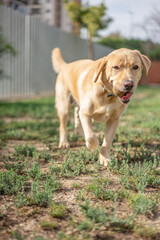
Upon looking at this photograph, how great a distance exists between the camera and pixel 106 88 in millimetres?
3154

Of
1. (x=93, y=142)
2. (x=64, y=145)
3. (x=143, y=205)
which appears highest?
(x=93, y=142)

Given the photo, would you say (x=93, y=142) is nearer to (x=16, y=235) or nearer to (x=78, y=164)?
(x=78, y=164)

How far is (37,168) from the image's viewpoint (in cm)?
295

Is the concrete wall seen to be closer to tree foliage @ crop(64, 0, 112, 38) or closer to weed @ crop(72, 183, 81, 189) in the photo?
tree foliage @ crop(64, 0, 112, 38)

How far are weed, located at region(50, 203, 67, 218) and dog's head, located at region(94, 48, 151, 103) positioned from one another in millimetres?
1302

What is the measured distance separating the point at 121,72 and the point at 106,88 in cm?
28

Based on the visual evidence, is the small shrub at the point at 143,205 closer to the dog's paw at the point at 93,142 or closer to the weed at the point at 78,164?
the weed at the point at 78,164

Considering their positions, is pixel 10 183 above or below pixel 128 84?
below

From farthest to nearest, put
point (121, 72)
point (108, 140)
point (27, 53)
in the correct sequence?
point (27, 53), point (108, 140), point (121, 72)

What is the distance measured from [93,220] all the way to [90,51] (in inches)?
664

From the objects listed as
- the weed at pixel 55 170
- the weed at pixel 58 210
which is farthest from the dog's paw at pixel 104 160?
the weed at pixel 58 210

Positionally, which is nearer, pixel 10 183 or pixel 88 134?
pixel 10 183

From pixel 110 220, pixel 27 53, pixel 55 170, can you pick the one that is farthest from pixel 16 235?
pixel 27 53

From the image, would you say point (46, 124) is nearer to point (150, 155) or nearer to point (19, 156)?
point (19, 156)
